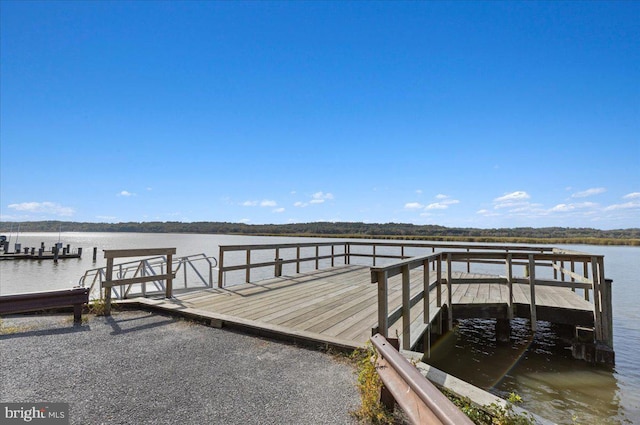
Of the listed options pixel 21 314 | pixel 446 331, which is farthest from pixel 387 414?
pixel 21 314

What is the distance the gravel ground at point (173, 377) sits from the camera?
279 centimetres

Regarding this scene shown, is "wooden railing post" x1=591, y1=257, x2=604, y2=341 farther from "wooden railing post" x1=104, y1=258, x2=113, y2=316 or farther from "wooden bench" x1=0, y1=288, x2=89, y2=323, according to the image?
"wooden bench" x1=0, y1=288, x2=89, y2=323

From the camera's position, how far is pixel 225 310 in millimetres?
5746

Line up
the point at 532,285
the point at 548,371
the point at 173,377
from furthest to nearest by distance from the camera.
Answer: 1. the point at 532,285
2. the point at 548,371
3. the point at 173,377

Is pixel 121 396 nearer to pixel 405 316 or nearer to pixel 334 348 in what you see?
pixel 334 348

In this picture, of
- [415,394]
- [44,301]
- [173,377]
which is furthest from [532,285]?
[44,301]

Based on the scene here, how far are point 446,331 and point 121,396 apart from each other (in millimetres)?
6064

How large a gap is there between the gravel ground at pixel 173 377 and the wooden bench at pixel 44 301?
0.30 metres

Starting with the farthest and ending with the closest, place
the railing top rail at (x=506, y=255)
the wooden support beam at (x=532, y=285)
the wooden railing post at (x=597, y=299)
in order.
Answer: the wooden support beam at (x=532, y=285), the railing top rail at (x=506, y=255), the wooden railing post at (x=597, y=299)

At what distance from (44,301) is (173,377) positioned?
11.3ft

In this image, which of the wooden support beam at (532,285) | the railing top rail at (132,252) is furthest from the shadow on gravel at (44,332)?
the wooden support beam at (532,285)

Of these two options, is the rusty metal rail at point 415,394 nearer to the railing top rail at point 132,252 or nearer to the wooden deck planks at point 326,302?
the wooden deck planks at point 326,302

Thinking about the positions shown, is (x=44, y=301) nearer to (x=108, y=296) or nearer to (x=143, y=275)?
(x=108, y=296)

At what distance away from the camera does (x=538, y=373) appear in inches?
239
